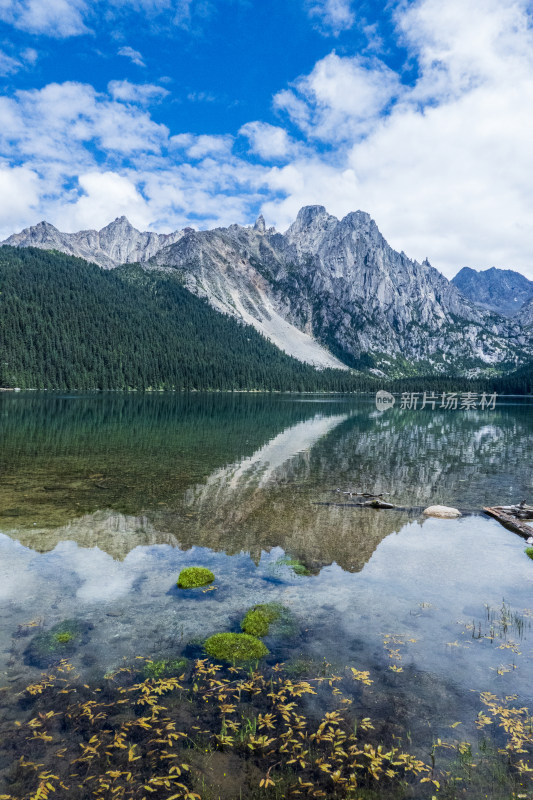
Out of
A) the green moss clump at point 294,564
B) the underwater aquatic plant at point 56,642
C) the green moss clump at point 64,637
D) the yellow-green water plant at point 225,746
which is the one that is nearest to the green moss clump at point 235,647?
the yellow-green water plant at point 225,746

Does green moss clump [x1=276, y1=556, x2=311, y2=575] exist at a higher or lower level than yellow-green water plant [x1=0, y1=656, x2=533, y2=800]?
lower

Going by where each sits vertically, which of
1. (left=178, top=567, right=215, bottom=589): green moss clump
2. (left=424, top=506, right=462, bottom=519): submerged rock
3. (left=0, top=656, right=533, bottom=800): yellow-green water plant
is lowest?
(left=424, top=506, right=462, bottom=519): submerged rock

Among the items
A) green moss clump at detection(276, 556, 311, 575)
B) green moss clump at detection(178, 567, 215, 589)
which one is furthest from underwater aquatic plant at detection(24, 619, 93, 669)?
green moss clump at detection(276, 556, 311, 575)

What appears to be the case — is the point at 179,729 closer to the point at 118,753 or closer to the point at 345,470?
the point at 118,753

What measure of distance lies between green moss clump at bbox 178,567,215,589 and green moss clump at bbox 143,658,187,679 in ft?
15.4

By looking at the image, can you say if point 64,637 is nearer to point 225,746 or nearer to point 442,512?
point 225,746

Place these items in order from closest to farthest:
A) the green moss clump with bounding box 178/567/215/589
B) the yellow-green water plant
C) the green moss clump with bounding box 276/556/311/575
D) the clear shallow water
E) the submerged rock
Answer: the yellow-green water plant < the clear shallow water < the green moss clump with bounding box 178/567/215/589 < the green moss clump with bounding box 276/556/311/575 < the submerged rock

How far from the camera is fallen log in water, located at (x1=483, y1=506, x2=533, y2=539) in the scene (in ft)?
79.9

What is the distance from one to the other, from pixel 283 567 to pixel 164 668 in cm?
796

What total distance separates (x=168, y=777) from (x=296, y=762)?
2.50 metres

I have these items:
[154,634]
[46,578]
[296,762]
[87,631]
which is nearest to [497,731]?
[296,762]

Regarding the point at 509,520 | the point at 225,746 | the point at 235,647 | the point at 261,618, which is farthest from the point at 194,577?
the point at 509,520

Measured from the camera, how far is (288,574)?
18125 mm

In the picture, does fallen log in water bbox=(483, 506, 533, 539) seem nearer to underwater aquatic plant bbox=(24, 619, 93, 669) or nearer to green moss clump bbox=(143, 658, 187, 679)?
green moss clump bbox=(143, 658, 187, 679)
